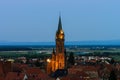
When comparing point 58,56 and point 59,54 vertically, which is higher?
point 59,54

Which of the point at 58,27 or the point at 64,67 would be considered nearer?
the point at 64,67

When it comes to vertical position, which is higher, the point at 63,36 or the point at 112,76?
the point at 63,36

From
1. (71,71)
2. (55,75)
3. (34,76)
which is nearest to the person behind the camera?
(34,76)

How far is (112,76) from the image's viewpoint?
5853 cm

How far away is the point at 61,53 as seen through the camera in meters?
93.1

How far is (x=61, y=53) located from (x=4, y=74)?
22323 millimetres

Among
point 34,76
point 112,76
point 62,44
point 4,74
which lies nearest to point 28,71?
point 34,76

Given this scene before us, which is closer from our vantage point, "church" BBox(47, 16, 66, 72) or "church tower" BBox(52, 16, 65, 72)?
"church" BBox(47, 16, 66, 72)

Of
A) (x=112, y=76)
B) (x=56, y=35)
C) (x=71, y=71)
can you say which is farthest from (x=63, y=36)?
(x=112, y=76)

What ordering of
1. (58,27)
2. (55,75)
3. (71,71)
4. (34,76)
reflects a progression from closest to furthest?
(34,76) < (55,75) < (71,71) < (58,27)

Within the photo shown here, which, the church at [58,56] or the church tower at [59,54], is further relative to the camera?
the church tower at [59,54]

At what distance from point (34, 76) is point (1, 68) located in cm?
781

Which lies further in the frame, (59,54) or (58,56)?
(59,54)

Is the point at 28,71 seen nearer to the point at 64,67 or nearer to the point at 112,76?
the point at 64,67
